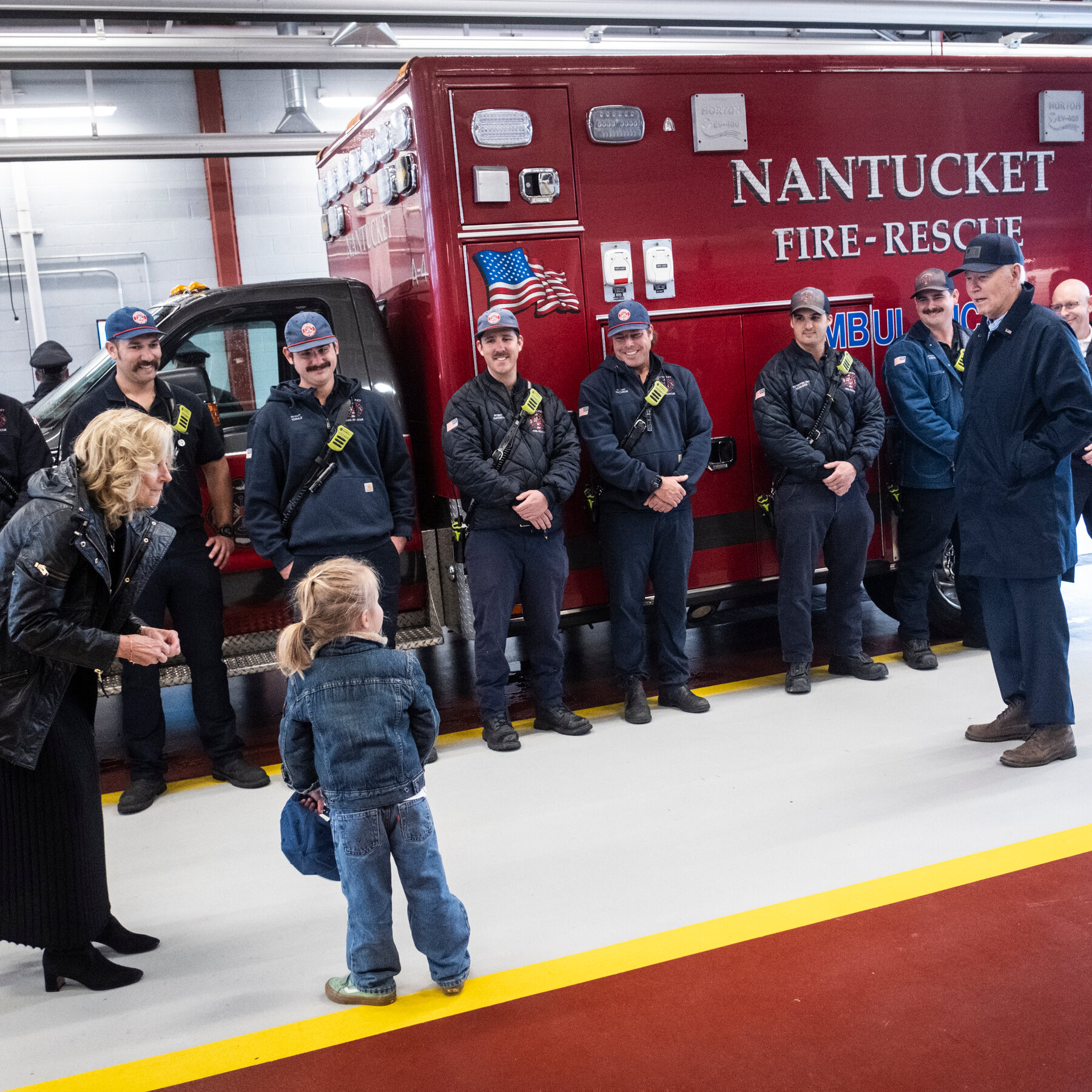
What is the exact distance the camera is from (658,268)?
5.30 metres

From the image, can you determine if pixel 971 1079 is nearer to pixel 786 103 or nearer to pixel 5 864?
pixel 5 864

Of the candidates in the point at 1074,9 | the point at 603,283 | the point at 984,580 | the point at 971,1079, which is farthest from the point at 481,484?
the point at 1074,9

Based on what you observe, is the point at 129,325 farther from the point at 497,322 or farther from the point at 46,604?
the point at 46,604

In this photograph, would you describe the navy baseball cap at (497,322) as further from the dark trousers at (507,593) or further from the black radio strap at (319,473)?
the dark trousers at (507,593)

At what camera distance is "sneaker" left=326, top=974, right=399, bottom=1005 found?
2.87m

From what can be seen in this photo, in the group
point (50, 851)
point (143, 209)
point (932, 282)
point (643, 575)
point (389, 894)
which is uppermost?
point (143, 209)

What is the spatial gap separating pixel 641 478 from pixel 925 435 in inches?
61.4

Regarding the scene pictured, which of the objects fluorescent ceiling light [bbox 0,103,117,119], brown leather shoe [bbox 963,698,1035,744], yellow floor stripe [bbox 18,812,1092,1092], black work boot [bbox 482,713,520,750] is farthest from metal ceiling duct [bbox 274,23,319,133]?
yellow floor stripe [bbox 18,812,1092,1092]

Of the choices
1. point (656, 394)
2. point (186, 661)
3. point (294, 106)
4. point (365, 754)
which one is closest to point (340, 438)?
point (186, 661)

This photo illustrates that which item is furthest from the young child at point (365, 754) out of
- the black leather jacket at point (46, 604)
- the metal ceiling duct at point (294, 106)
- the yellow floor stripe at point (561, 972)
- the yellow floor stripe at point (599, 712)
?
the metal ceiling duct at point (294, 106)

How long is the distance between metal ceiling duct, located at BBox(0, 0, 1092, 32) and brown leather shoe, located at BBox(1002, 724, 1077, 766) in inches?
166

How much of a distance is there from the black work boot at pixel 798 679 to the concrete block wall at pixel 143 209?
30.5 ft

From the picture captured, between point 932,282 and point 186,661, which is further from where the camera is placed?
point 932,282

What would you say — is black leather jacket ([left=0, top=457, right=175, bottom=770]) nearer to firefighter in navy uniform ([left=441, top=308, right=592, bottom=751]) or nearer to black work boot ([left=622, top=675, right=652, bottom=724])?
firefighter in navy uniform ([left=441, top=308, right=592, bottom=751])
